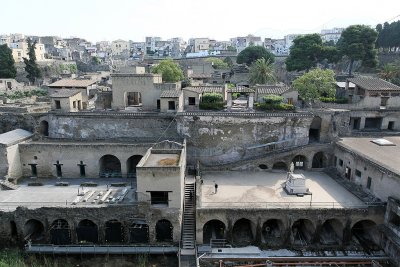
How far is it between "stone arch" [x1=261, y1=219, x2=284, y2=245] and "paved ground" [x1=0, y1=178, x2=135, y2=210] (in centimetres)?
1323

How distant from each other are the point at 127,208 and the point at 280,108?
24.4m

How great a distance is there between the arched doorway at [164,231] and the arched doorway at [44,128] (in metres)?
24.6

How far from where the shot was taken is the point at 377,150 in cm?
3494

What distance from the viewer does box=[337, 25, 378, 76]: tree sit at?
67.8 m

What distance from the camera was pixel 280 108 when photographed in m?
43.5

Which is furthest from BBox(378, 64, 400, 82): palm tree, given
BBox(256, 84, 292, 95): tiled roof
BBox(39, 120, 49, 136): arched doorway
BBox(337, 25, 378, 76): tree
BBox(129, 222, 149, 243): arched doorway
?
BBox(39, 120, 49, 136): arched doorway

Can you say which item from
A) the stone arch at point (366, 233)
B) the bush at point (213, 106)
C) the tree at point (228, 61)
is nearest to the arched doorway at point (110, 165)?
the bush at point (213, 106)

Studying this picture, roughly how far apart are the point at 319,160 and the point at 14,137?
1481 inches

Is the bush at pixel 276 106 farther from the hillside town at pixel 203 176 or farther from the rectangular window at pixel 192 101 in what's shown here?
the rectangular window at pixel 192 101

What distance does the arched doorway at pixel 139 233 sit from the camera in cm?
2938

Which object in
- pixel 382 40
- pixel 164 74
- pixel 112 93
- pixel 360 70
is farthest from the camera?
pixel 382 40

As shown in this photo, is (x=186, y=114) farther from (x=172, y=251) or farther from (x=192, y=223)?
(x=172, y=251)

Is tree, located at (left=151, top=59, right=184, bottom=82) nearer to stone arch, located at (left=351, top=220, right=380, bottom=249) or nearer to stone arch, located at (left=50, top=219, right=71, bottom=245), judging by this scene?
stone arch, located at (left=50, top=219, right=71, bottom=245)

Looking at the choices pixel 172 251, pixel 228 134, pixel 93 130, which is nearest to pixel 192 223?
pixel 172 251
